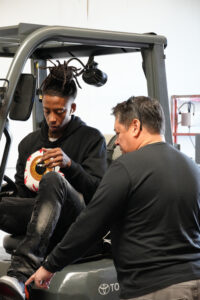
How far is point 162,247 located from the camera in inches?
75.7

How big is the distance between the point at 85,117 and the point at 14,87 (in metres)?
5.65

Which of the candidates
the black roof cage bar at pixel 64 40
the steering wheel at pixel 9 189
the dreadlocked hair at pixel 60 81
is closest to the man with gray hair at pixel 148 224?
the black roof cage bar at pixel 64 40

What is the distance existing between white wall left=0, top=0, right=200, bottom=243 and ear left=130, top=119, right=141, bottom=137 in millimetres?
5745

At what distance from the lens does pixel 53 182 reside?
8.29 ft

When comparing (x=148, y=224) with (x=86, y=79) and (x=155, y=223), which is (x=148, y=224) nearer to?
(x=155, y=223)

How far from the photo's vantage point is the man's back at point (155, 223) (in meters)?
1.90

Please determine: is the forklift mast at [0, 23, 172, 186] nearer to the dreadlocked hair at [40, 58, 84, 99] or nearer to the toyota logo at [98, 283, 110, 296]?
the dreadlocked hair at [40, 58, 84, 99]

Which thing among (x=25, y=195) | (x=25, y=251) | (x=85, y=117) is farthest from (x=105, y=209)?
(x=85, y=117)

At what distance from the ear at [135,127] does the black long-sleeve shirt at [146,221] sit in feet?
0.25

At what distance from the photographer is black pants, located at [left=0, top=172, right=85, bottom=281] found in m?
2.43

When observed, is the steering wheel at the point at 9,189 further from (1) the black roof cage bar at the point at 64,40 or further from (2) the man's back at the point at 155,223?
(2) the man's back at the point at 155,223

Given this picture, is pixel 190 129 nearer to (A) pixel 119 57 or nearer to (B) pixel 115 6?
(A) pixel 119 57

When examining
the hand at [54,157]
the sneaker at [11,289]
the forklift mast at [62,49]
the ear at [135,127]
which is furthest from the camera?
the hand at [54,157]

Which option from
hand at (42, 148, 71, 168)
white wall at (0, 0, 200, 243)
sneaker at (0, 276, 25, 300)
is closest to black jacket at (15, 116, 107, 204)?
hand at (42, 148, 71, 168)
